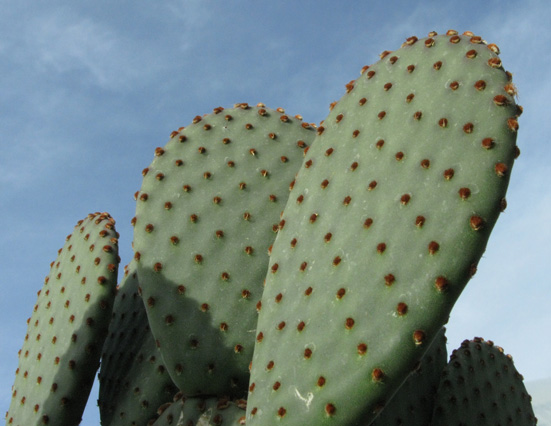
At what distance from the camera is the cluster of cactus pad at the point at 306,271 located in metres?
1.79

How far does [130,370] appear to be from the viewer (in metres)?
3.00

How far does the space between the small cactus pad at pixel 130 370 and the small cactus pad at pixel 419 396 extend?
0.84 meters

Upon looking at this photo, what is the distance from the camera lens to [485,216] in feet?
5.76

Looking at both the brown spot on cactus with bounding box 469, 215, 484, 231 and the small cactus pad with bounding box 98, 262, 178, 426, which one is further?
the small cactus pad with bounding box 98, 262, 178, 426

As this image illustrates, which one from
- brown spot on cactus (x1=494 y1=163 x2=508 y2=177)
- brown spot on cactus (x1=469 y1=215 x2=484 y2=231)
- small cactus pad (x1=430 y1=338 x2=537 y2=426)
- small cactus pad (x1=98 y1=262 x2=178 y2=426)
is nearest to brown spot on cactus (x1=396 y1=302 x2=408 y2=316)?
brown spot on cactus (x1=469 y1=215 x2=484 y2=231)

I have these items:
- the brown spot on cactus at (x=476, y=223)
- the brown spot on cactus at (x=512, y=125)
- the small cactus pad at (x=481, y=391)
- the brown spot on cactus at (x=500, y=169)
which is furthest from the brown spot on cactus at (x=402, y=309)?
the small cactus pad at (x=481, y=391)

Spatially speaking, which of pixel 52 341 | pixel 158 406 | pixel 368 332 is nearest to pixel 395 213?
pixel 368 332

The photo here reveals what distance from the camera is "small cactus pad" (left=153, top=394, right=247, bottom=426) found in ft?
8.08

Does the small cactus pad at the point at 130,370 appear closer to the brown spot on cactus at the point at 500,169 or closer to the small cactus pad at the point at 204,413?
the small cactus pad at the point at 204,413

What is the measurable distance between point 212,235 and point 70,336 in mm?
694

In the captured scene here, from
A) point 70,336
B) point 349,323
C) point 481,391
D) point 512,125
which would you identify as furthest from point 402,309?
point 70,336

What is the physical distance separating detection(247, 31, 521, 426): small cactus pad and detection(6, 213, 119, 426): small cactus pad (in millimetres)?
854

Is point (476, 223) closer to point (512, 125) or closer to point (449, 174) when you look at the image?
point (449, 174)

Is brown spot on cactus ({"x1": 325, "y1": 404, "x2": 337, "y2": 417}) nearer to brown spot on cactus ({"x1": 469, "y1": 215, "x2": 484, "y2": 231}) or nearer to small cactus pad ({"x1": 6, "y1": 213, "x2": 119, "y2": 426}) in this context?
brown spot on cactus ({"x1": 469, "y1": 215, "x2": 484, "y2": 231})
